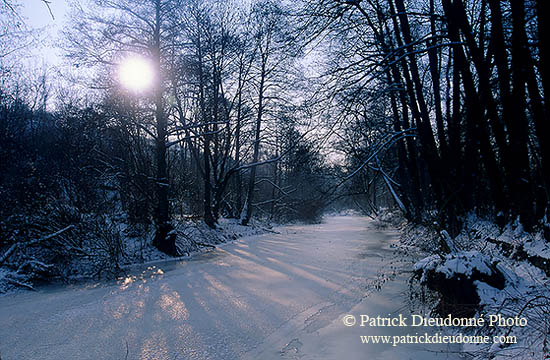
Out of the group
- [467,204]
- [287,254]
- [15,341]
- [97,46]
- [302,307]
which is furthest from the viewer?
[287,254]

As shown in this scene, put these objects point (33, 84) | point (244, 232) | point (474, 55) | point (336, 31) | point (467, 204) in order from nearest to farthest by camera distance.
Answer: point (474, 55) → point (336, 31) → point (467, 204) → point (244, 232) → point (33, 84)

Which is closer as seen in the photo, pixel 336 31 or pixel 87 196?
pixel 336 31

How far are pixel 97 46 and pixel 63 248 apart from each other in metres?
5.89

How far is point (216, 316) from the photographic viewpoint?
4.72 meters

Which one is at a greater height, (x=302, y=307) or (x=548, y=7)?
(x=548, y=7)

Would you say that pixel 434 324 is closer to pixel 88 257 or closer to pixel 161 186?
pixel 88 257

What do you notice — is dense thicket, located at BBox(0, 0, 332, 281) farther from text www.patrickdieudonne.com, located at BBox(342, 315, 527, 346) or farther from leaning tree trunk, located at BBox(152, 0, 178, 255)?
text www.patrickdieudonne.com, located at BBox(342, 315, 527, 346)

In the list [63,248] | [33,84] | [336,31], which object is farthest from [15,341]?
[33,84]

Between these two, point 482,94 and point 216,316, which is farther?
point 482,94

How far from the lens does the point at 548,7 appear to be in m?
4.11

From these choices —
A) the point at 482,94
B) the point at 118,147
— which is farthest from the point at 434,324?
the point at 118,147

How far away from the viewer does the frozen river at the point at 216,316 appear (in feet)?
11.8

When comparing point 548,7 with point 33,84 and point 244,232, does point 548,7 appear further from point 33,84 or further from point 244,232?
point 33,84

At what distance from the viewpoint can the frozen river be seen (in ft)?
11.8
